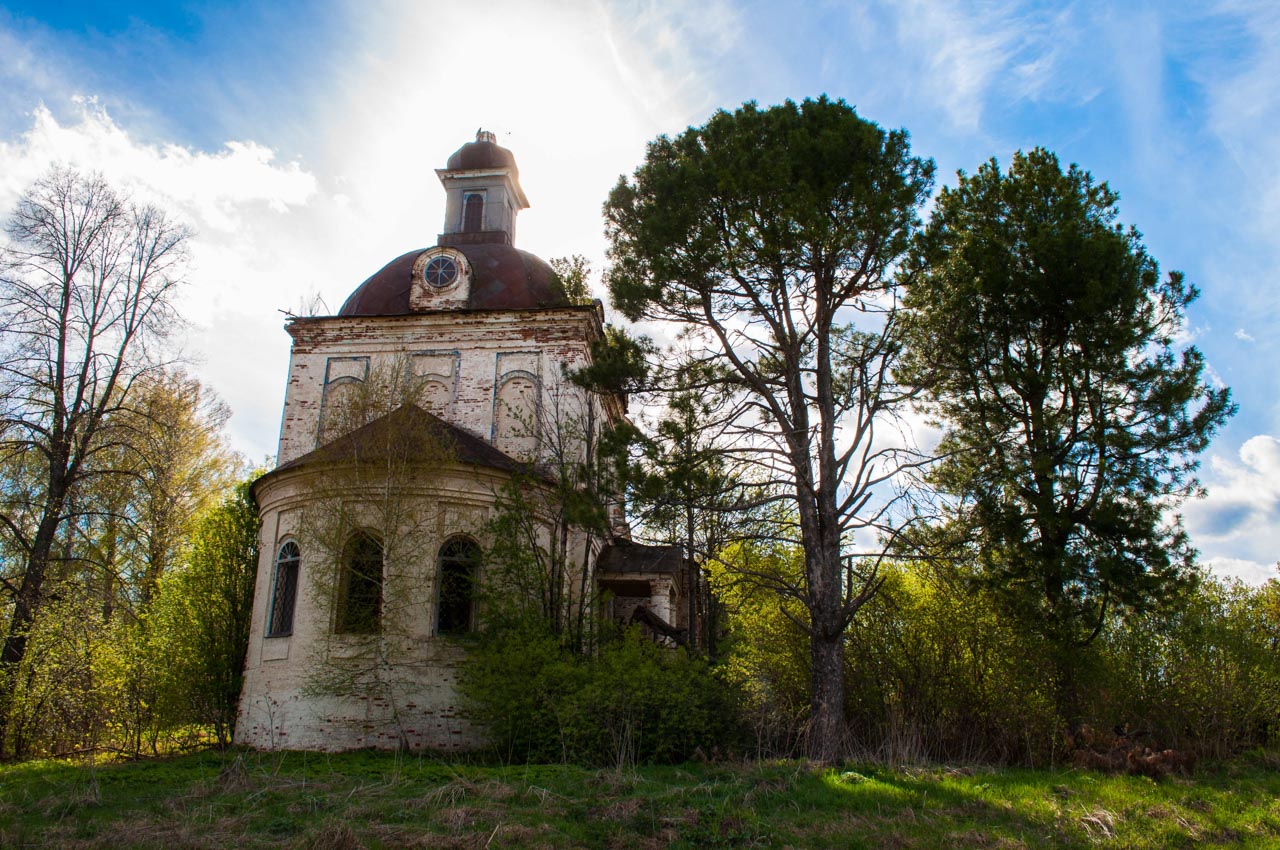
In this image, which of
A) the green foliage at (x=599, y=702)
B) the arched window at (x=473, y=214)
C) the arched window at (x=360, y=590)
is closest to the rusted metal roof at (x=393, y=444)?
the arched window at (x=360, y=590)

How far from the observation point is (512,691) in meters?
12.7

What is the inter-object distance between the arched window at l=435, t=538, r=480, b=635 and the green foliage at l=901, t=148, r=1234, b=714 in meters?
7.57

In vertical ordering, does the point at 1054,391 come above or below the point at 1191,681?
above

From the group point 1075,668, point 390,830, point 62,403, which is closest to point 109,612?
point 62,403

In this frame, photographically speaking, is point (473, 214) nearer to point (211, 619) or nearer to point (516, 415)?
point (516, 415)

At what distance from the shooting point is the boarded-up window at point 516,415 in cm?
1794

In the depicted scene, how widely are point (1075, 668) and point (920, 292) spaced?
5468mm

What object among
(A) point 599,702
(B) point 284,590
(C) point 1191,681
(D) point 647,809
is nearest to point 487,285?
(B) point 284,590

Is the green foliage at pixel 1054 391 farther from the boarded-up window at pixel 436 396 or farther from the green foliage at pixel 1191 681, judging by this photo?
the boarded-up window at pixel 436 396

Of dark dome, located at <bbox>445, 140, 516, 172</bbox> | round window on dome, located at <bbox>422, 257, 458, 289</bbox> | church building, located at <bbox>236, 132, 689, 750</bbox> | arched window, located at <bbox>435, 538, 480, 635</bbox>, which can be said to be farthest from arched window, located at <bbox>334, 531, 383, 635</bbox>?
dark dome, located at <bbox>445, 140, 516, 172</bbox>

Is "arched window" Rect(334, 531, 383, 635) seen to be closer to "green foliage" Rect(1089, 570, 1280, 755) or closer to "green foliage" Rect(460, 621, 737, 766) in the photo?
"green foliage" Rect(460, 621, 737, 766)


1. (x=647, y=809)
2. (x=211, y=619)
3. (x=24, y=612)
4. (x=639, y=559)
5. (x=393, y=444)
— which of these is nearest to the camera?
(x=647, y=809)

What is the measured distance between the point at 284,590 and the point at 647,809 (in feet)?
32.2

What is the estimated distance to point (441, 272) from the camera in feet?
64.7
